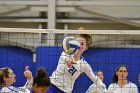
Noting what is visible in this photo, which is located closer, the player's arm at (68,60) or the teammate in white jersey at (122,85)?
the player's arm at (68,60)

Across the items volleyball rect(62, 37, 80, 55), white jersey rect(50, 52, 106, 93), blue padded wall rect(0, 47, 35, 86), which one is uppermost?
volleyball rect(62, 37, 80, 55)

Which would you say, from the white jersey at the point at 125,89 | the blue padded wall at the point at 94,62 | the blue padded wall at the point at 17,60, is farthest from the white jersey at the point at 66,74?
the blue padded wall at the point at 17,60

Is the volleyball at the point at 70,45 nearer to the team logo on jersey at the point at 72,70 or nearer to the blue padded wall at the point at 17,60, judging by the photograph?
the team logo on jersey at the point at 72,70

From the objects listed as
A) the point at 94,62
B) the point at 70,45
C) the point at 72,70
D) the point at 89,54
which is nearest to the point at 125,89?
the point at 72,70

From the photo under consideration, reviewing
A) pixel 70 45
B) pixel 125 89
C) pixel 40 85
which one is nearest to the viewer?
pixel 40 85

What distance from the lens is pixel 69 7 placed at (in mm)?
5906

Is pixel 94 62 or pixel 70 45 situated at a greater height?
pixel 70 45

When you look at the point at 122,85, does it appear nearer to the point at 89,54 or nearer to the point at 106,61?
the point at 106,61

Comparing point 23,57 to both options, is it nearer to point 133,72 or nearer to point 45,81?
point 133,72

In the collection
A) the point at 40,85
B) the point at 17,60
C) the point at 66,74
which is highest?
the point at 40,85

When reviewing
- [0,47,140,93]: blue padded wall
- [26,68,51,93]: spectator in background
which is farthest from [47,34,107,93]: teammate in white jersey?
[0,47,140,93]: blue padded wall

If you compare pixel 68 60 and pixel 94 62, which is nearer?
pixel 68 60

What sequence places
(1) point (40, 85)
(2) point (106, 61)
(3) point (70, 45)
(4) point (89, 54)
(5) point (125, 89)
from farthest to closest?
(4) point (89, 54) < (2) point (106, 61) < (5) point (125, 89) < (3) point (70, 45) < (1) point (40, 85)

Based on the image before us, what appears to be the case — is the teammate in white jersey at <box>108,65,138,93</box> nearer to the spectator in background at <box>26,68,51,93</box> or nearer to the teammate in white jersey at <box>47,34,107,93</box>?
the teammate in white jersey at <box>47,34,107,93</box>
